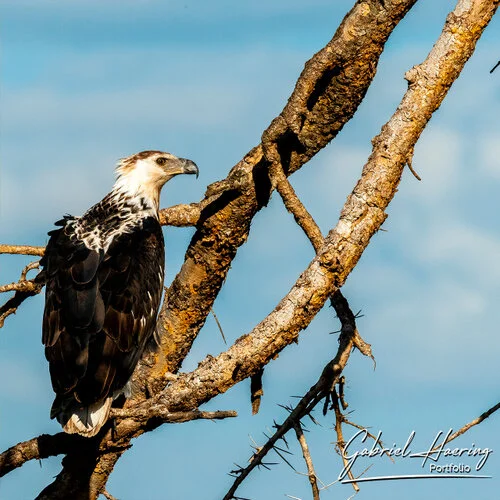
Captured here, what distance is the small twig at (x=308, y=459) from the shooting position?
443 centimetres

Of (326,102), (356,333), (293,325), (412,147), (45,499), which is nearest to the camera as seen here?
(293,325)

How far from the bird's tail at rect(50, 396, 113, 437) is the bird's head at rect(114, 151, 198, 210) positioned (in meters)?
2.27

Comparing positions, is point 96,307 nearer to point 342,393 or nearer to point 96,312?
point 96,312

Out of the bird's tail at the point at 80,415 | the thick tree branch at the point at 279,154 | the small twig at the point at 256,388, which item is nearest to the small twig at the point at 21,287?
the bird's tail at the point at 80,415

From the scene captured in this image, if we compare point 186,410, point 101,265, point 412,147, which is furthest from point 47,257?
point 412,147

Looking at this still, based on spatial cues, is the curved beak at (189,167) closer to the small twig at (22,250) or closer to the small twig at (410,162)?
the small twig at (22,250)

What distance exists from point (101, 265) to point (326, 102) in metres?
1.95

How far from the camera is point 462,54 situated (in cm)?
491

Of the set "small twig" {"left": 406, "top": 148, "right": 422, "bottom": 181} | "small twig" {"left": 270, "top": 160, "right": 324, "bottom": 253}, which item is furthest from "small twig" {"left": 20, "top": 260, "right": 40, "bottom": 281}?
"small twig" {"left": 406, "top": 148, "right": 422, "bottom": 181}

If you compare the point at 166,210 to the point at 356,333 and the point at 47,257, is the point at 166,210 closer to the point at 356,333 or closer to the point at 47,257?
the point at 47,257

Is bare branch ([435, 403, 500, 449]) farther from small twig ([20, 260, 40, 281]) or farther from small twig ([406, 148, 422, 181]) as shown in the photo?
small twig ([20, 260, 40, 281])

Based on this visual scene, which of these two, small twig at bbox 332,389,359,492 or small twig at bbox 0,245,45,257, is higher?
small twig at bbox 0,245,45,257

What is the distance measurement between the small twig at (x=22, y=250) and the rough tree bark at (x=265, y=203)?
948mm

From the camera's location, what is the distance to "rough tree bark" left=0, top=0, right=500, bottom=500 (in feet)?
14.7
